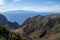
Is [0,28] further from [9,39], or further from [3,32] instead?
[9,39]

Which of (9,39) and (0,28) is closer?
(9,39)

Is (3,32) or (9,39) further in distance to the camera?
(3,32)

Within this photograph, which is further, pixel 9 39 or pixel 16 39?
pixel 16 39

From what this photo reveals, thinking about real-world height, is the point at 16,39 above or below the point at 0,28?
below

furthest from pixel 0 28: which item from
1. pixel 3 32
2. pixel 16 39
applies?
pixel 16 39

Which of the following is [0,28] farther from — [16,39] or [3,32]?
[16,39]
